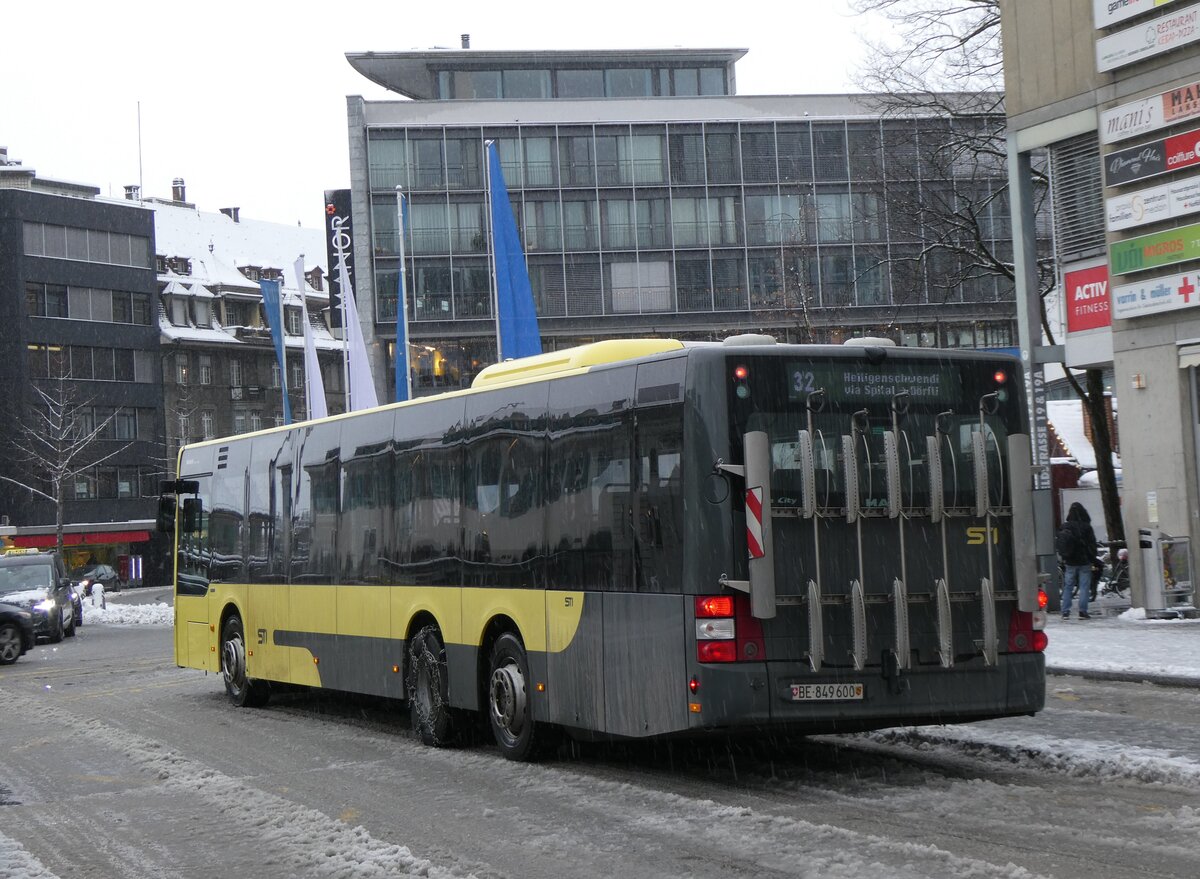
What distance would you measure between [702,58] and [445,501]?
70178 mm

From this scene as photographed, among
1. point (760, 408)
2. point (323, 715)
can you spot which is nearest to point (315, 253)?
point (323, 715)

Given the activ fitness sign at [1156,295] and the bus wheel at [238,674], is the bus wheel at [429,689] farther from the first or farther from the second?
the activ fitness sign at [1156,295]

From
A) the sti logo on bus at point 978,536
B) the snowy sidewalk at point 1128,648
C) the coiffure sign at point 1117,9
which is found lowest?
the snowy sidewalk at point 1128,648

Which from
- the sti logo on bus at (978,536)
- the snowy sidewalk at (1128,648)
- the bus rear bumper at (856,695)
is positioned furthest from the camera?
the snowy sidewalk at (1128,648)

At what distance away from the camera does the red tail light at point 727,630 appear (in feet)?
32.2

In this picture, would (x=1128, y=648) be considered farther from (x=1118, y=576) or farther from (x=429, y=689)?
(x=429, y=689)

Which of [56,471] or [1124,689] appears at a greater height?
[56,471]

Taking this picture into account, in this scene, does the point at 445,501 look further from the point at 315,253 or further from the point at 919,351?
the point at 315,253

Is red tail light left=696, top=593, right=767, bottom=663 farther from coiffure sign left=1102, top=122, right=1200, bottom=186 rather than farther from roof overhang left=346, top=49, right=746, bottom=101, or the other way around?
roof overhang left=346, top=49, right=746, bottom=101

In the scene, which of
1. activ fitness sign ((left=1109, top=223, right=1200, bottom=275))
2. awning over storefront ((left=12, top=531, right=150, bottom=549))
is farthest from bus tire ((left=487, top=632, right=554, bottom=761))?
awning over storefront ((left=12, top=531, right=150, bottom=549))

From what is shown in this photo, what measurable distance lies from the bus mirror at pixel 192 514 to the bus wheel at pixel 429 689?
649 centimetres

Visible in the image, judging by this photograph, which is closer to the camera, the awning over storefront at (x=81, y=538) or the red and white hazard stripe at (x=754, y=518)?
the red and white hazard stripe at (x=754, y=518)

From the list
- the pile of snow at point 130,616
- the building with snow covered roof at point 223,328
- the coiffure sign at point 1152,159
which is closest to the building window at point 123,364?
the building with snow covered roof at point 223,328

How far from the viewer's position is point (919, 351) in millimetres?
10703
